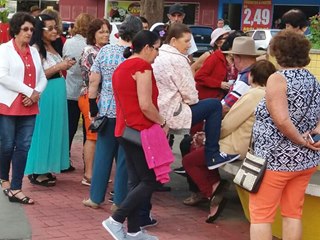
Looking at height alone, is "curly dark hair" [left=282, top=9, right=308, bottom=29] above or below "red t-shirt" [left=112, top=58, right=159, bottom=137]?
above

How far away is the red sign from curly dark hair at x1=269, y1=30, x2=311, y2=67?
2630 centimetres

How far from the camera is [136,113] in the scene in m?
5.16

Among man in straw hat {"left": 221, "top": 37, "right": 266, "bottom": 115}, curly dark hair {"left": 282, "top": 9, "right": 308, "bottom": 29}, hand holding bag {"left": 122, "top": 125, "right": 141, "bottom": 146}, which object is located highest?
curly dark hair {"left": 282, "top": 9, "right": 308, "bottom": 29}

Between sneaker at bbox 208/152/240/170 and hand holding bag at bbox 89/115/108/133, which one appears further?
hand holding bag at bbox 89/115/108/133

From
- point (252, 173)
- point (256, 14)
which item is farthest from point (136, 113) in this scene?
point (256, 14)

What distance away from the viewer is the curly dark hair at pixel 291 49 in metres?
4.50

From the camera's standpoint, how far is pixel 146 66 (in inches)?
202

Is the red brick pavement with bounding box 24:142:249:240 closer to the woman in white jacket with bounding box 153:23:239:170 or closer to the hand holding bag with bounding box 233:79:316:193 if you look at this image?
the woman in white jacket with bounding box 153:23:239:170

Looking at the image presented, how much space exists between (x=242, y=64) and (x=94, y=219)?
2.10 metres

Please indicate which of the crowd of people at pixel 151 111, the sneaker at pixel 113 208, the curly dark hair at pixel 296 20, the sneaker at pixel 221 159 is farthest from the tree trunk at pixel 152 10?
the sneaker at pixel 221 159

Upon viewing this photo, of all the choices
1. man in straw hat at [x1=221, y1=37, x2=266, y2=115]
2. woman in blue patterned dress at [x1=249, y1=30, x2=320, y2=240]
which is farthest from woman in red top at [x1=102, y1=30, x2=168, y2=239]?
man in straw hat at [x1=221, y1=37, x2=266, y2=115]

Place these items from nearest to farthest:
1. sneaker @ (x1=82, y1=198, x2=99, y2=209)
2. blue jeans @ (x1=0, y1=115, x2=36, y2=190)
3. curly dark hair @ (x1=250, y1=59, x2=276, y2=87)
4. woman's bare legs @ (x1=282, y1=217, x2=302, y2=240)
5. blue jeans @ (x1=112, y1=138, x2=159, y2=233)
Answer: woman's bare legs @ (x1=282, y1=217, x2=302, y2=240), blue jeans @ (x1=112, y1=138, x2=159, y2=233), curly dark hair @ (x1=250, y1=59, x2=276, y2=87), blue jeans @ (x1=0, y1=115, x2=36, y2=190), sneaker @ (x1=82, y1=198, x2=99, y2=209)

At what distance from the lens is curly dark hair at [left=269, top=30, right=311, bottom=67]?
14.8 ft

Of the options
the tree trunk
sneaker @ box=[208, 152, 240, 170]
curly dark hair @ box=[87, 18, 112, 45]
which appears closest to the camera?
sneaker @ box=[208, 152, 240, 170]
